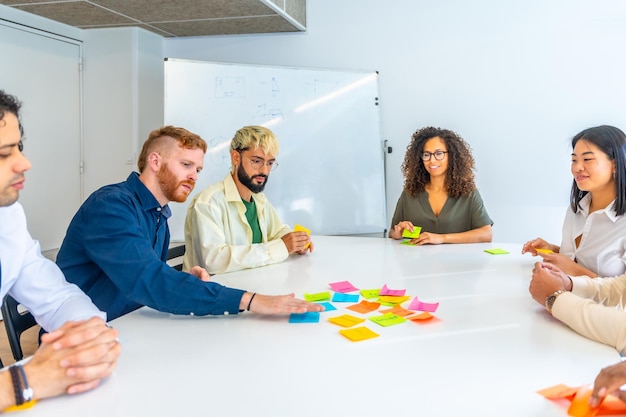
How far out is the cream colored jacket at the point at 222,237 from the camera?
2.04 m

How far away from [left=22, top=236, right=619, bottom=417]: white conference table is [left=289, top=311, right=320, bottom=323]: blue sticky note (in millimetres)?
22

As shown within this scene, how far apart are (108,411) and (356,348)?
56 cm

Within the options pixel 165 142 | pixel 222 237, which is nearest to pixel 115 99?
pixel 222 237

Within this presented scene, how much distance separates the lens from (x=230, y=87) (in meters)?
3.82

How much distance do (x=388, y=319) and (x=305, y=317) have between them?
23 cm

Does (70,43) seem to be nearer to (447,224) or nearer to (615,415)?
(447,224)

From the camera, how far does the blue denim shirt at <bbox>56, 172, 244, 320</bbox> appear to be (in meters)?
1.41

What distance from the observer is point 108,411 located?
36.0 inches

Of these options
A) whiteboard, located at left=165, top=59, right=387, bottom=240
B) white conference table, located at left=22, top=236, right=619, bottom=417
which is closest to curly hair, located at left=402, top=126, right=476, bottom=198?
whiteboard, located at left=165, top=59, right=387, bottom=240

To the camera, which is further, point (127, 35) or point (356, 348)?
point (127, 35)

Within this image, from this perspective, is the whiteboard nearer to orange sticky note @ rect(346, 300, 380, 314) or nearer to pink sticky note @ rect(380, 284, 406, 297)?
pink sticky note @ rect(380, 284, 406, 297)

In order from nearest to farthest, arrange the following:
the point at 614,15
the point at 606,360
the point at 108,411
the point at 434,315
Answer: the point at 108,411 < the point at 606,360 < the point at 434,315 < the point at 614,15

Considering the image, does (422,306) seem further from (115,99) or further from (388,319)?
(115,99)

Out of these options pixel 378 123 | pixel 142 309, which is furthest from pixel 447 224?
pixel 142 309
